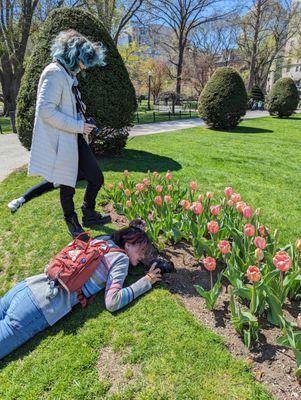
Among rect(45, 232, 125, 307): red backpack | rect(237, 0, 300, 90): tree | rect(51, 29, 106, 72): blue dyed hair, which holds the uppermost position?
rect(237, 0, 300, 90): tree

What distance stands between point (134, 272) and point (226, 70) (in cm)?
1223

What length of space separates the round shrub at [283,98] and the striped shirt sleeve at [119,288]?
19706mm

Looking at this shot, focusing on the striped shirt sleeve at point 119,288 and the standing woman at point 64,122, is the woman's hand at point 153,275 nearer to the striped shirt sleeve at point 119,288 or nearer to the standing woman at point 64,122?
the striped shirt sleeve at point 119,288

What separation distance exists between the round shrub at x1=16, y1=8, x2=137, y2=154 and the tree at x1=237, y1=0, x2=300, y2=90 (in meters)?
29.7

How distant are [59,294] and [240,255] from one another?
1629 mm

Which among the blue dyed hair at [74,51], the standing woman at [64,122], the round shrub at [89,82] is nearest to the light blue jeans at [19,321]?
the standing woman at [64,122]

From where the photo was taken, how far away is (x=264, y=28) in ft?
127

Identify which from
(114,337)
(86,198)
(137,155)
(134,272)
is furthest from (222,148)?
(114,337)

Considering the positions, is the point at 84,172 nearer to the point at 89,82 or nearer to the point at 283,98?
the point at 89,82

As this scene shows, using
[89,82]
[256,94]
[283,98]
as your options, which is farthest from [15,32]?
[256,94]

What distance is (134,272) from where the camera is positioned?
3033 millimetres

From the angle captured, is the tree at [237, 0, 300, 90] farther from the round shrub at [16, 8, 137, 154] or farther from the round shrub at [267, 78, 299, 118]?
the round shrub at [16, 8, 137, 154]

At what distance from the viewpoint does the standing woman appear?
3072mm

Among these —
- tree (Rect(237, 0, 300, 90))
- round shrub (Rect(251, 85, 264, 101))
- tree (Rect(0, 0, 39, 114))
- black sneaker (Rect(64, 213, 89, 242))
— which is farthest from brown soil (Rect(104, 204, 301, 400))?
round shrub (Rect(251, 85, 264, 101))
